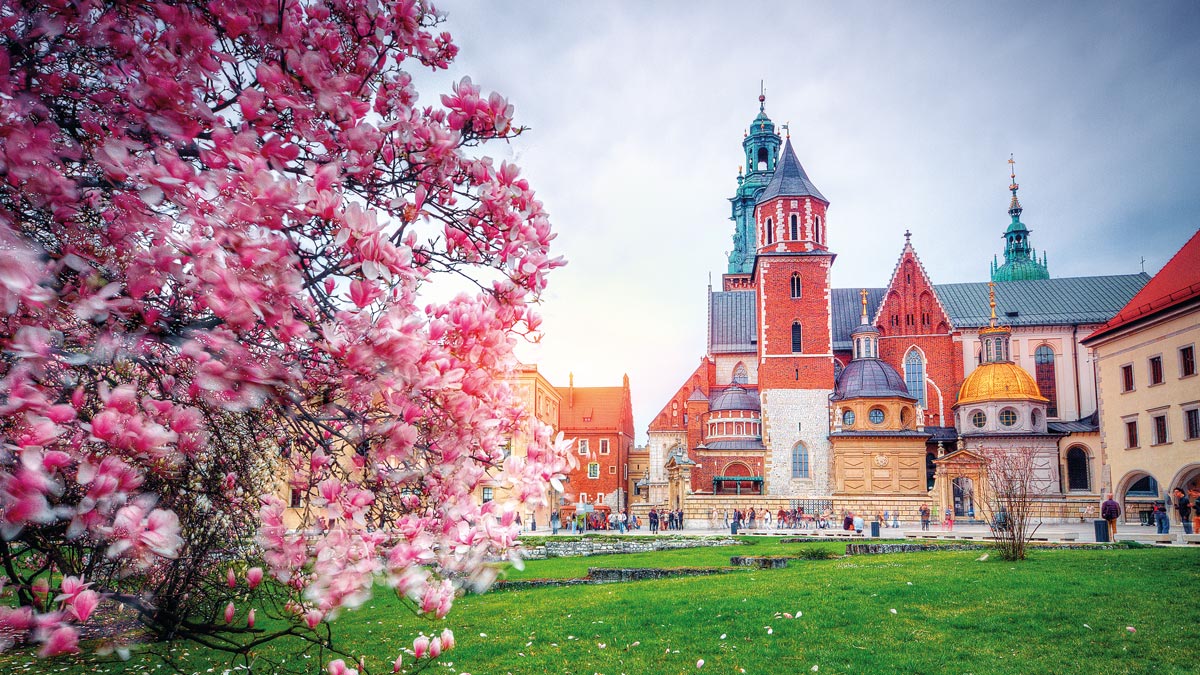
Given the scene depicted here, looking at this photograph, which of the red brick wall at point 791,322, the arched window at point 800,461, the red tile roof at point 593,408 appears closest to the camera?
the arched window at point 800,461

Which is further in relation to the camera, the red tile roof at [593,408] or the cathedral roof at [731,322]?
the red tile roof at [593,408]

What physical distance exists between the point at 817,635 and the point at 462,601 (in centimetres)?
669

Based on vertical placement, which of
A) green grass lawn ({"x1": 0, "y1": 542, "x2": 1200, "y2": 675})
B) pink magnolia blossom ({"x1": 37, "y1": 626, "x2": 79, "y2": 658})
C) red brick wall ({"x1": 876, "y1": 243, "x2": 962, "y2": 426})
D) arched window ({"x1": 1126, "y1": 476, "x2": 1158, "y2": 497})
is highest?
red brick wall ({"x1": 876, "y1": 243, "x2": 962, "y2": 426})

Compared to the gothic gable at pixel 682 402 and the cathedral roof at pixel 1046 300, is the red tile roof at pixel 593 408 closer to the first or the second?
the gothic gable at pixel 682 402

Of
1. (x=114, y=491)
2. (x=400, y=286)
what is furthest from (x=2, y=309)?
(x=400, y=286)

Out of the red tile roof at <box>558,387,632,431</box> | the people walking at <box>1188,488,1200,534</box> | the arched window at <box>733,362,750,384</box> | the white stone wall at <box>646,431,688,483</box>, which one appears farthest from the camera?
the red tile roof at <box>558,387,632,431</box>

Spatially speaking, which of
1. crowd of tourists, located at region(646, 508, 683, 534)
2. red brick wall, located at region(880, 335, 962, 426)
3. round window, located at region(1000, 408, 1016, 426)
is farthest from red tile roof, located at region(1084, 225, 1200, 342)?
crowd of tourists, located at region(646, 508, 683, 534)

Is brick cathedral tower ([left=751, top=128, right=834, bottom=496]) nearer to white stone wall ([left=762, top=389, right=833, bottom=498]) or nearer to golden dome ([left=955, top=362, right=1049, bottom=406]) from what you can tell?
white stone wall ([left=762, top=389, right=833, bottom=498])

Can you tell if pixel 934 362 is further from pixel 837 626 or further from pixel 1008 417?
pixel 837 626

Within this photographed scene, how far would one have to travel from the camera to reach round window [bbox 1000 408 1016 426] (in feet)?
142

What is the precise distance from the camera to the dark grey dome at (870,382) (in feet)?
143

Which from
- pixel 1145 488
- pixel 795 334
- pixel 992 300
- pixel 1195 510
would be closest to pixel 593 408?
pixel 795 334

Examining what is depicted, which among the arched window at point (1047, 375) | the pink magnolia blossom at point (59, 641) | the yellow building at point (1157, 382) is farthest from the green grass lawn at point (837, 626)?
the arched window at point (1047, 375)

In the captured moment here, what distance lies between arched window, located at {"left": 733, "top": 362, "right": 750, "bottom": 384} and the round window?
16.3 m
